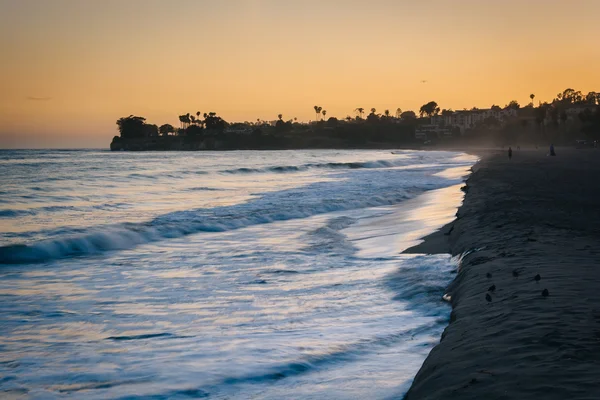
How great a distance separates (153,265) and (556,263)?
7573mm

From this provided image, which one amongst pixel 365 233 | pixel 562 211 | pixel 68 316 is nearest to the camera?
pixel 68 316

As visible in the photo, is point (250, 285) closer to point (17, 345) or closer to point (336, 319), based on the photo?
point (336, 319)

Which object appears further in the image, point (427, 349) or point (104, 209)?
point (104, 209)

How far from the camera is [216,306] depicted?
8102mm

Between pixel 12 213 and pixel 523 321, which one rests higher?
pixel 523 321

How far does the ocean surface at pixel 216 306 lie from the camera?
533 cm

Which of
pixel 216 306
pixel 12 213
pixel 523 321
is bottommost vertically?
pixel 216 306

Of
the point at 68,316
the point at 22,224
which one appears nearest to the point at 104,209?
the point at 22,224

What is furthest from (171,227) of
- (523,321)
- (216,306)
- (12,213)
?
(523,321)

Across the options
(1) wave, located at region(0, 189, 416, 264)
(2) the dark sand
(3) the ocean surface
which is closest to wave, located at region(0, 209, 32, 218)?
(3) the ocean surface

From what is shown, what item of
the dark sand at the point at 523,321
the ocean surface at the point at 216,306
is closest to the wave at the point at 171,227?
the ocean surface at the point at 216,306

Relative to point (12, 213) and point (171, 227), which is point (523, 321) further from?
point (12, 213)

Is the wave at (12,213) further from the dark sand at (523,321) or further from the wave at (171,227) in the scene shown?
the dark sand at (523,321)

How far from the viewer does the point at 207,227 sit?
17.4 meters
